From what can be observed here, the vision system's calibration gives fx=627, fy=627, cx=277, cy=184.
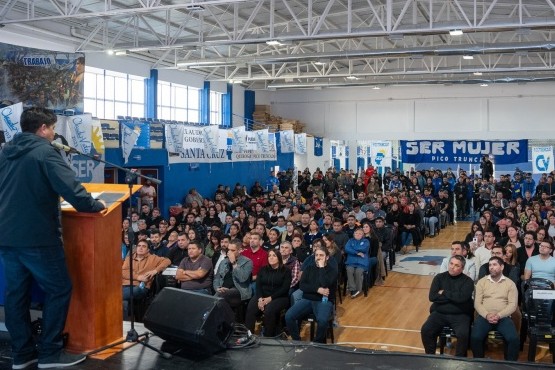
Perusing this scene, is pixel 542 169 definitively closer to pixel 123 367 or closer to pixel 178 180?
pixel 178 180

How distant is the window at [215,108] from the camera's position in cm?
2537

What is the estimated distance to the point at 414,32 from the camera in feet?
41.0

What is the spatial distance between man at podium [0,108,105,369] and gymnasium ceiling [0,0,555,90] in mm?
8127

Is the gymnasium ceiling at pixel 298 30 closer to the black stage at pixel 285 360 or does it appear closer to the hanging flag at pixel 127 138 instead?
the hanging flag at pixel 127 138

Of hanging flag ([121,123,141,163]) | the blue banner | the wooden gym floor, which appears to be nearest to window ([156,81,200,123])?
hanging flag ([121,123,141,163])

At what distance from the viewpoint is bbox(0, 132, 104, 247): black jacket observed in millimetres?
3275

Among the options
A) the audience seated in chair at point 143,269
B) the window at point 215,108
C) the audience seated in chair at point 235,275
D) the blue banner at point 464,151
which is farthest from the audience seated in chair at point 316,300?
the window at point 215,108

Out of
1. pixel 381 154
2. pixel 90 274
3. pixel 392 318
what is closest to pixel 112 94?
pixel 381 154

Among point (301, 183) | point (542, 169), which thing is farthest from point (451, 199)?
point (301, 183)

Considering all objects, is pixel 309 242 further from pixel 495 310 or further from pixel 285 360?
pixel 285 360

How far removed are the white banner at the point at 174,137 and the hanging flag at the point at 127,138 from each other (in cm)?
143

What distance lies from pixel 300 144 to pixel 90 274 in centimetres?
1992

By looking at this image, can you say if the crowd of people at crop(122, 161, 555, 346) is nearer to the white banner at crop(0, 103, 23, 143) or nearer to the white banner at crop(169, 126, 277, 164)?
the white banner at crop(169, 126, 277, 164)

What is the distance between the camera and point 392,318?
7.84 m
